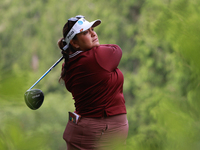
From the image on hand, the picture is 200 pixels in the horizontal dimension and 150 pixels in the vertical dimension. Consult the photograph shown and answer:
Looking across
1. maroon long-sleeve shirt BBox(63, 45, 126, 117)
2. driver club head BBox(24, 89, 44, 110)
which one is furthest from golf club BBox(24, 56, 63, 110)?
maroon long-sleeve shirt BBox(63, 45, 126, 117)

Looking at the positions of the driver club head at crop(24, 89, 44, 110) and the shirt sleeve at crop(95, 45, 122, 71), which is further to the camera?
the shirt sleeve at crop(95, 45, 122, 71)

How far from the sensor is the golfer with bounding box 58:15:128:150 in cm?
131

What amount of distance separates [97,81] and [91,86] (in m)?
0.04

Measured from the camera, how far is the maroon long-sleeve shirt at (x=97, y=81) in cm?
131

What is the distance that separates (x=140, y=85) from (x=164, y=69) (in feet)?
3.60

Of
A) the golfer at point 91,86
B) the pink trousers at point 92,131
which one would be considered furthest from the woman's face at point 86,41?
the pink trousers at point 92,131

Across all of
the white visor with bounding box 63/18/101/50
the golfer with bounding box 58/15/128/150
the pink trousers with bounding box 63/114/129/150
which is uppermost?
the white visor with bounding box 63/18/101/50

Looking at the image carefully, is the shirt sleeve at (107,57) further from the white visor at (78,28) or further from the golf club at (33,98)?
the golf club at (33,98)

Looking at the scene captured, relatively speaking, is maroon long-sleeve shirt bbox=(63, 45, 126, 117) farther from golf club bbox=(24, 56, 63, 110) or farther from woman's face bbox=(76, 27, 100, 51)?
golf club bbox=(24, 56, 63, 110)

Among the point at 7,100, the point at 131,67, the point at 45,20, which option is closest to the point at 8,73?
the point at 7,100

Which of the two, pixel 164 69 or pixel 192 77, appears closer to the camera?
pixel 192 77

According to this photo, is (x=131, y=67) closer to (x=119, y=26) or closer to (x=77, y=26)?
(x=119, y=26)

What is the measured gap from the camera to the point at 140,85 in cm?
1151

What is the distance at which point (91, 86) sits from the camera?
134 cm
